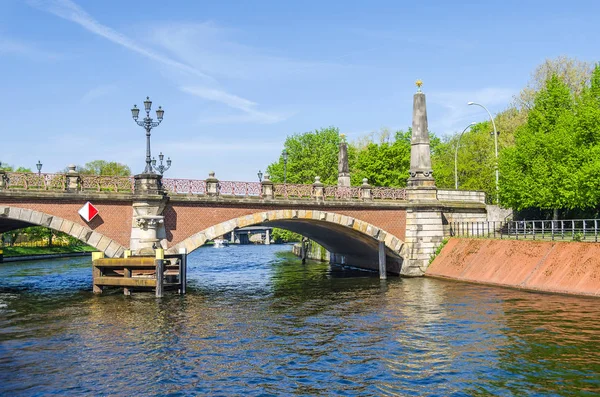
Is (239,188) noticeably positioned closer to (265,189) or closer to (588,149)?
(265,189)

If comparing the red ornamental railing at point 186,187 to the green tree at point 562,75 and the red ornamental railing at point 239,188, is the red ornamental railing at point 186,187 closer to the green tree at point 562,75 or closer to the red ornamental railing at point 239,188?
the red ornamental railing at point 239,188

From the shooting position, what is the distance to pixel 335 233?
45.8m

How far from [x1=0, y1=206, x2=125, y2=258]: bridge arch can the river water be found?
2.78 m

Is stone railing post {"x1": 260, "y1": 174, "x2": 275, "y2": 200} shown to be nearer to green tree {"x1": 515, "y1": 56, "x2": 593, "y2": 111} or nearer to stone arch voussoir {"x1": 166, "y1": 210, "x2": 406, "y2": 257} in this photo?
stone arch voussoir {"x1": 166, "y1": 210, "x2": 406, "y2": 257}

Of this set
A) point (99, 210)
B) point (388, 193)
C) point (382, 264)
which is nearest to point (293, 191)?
point (388, 193)

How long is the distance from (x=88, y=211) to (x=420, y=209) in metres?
22.7

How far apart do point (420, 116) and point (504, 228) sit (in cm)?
1172

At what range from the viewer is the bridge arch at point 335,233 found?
113ft

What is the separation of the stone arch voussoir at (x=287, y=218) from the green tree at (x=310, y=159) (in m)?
34.3

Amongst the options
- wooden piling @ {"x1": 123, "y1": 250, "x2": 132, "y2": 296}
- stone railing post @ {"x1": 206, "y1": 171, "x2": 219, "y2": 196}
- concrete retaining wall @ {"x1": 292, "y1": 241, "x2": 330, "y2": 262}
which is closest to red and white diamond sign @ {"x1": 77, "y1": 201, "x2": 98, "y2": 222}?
wooden piling @ {"x1": 123, "y1": 250, "x2": 132, "y2": 296}

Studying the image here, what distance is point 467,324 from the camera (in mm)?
23328

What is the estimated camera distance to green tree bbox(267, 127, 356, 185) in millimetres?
77750

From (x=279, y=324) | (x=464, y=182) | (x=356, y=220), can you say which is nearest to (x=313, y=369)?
(x=279, y=324)

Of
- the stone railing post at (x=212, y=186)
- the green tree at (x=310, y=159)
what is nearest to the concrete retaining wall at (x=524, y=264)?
the stone railing post at (x=212, y=186)
